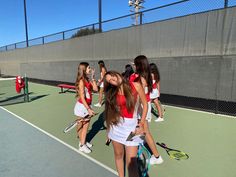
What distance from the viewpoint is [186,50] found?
28.9 ft

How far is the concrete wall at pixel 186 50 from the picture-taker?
7.54m

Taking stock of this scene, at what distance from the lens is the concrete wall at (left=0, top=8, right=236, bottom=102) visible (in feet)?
24.7

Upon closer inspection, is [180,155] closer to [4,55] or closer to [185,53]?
[185,53]

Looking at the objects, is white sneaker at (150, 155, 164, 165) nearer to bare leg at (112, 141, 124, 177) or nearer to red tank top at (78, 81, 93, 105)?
bare leg at (112, 141, 124, 177)

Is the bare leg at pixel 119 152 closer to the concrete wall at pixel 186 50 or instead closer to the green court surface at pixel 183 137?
the green court surface at pixel 183 137

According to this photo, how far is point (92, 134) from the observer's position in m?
5.80

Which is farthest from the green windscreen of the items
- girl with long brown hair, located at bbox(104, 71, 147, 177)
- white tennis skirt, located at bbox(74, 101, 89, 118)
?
girl with long brown hair, located at bbox(104, 71, 147, 177)

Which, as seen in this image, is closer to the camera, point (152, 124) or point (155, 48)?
point (152, 124)

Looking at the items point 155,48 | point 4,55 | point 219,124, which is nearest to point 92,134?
point 219,124

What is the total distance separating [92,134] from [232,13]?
5.88 m

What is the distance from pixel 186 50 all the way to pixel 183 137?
14.7ft

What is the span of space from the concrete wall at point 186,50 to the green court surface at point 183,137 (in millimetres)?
1030

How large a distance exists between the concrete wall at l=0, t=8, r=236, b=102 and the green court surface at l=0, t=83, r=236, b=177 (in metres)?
1.03

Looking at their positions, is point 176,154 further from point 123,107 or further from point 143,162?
point 123,107
